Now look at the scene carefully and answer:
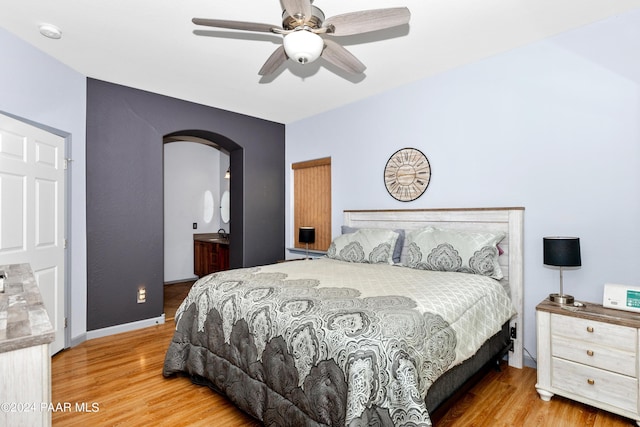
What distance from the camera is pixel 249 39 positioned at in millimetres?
2672

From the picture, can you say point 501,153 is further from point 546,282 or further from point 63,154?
point 63,154

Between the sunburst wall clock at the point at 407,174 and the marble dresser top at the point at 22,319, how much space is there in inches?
128

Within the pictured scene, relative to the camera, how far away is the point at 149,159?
12.6ft

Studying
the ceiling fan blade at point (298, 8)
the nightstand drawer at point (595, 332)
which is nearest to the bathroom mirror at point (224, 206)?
the ceiling fan blade at point (298, 8)

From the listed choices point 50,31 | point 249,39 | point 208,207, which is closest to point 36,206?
point 50,31

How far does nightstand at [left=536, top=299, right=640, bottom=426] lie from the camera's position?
1.98 meters

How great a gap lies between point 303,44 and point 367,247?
2145mm

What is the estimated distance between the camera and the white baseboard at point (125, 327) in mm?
3415

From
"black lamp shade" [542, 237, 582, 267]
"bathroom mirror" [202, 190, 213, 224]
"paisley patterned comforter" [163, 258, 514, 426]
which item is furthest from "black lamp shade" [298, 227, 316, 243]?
"bathroom mirror" [202, 190, 213, 224]

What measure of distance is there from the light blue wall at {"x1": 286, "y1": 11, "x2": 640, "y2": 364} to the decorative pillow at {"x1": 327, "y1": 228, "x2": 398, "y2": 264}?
57cm

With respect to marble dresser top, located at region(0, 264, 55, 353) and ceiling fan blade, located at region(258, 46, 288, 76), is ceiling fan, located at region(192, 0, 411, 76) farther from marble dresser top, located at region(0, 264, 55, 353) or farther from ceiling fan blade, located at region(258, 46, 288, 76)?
marble dresser top, located at region(0, 264, 55, 353)

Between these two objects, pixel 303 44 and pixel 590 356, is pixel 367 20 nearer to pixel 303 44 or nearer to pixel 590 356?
pixel 303 44

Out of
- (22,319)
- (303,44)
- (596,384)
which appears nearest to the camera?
(22,319)

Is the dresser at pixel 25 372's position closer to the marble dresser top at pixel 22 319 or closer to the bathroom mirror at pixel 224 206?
the marble dresser top at pixel 22 319
